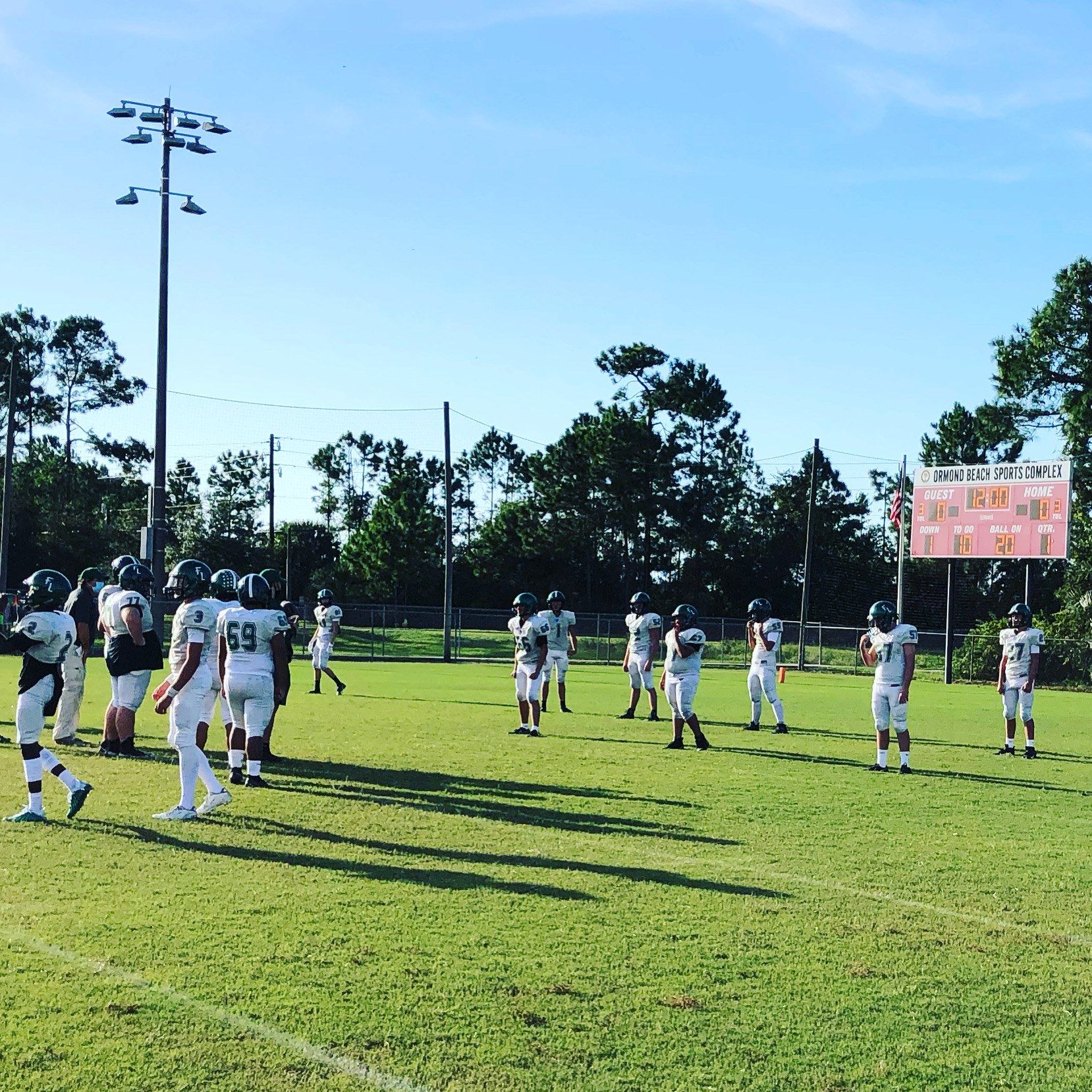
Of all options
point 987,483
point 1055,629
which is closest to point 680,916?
point 987,483

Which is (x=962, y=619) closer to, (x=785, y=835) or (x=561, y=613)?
(x=561, y=613)

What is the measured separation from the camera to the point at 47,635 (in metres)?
9.80

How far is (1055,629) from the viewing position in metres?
45.9

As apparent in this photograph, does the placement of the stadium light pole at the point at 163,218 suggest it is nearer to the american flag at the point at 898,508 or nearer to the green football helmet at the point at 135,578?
the green football helmet at the point at 135,578

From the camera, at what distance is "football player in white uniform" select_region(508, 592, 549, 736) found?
17.5 m

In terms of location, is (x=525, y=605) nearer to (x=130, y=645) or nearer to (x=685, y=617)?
(x=685, y=617)

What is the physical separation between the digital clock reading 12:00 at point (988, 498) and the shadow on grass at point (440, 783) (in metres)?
28.6

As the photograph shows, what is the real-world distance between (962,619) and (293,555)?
43765mm

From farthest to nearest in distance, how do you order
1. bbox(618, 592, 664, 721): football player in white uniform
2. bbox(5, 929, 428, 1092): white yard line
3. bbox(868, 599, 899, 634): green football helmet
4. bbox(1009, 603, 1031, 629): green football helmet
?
bbox(618, 592, 664, 721): football player in white uniform, bbox(1009, 603, 1031, 629): green football helmet, bbox(868, 599, 899, 634): green football helmet, bbox(5, 929, 428, 1092): white yard line

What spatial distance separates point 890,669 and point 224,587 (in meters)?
7.51

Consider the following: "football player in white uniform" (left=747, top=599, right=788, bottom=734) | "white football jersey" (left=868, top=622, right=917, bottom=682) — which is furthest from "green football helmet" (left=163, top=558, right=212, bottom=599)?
"football player in white uniform" (left=747, top=599, right=788, bottom=734)

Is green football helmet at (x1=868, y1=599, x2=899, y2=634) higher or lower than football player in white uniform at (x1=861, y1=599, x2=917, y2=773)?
higher

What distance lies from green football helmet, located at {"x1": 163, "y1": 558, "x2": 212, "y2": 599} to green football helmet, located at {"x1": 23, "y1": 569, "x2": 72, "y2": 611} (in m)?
1.05

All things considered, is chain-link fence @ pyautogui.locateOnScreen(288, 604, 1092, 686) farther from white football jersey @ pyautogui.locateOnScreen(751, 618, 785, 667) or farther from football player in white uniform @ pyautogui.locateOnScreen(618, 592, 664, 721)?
white football jersey @ pyautogui.locateOnScreen(751, 618, 785, 667)
